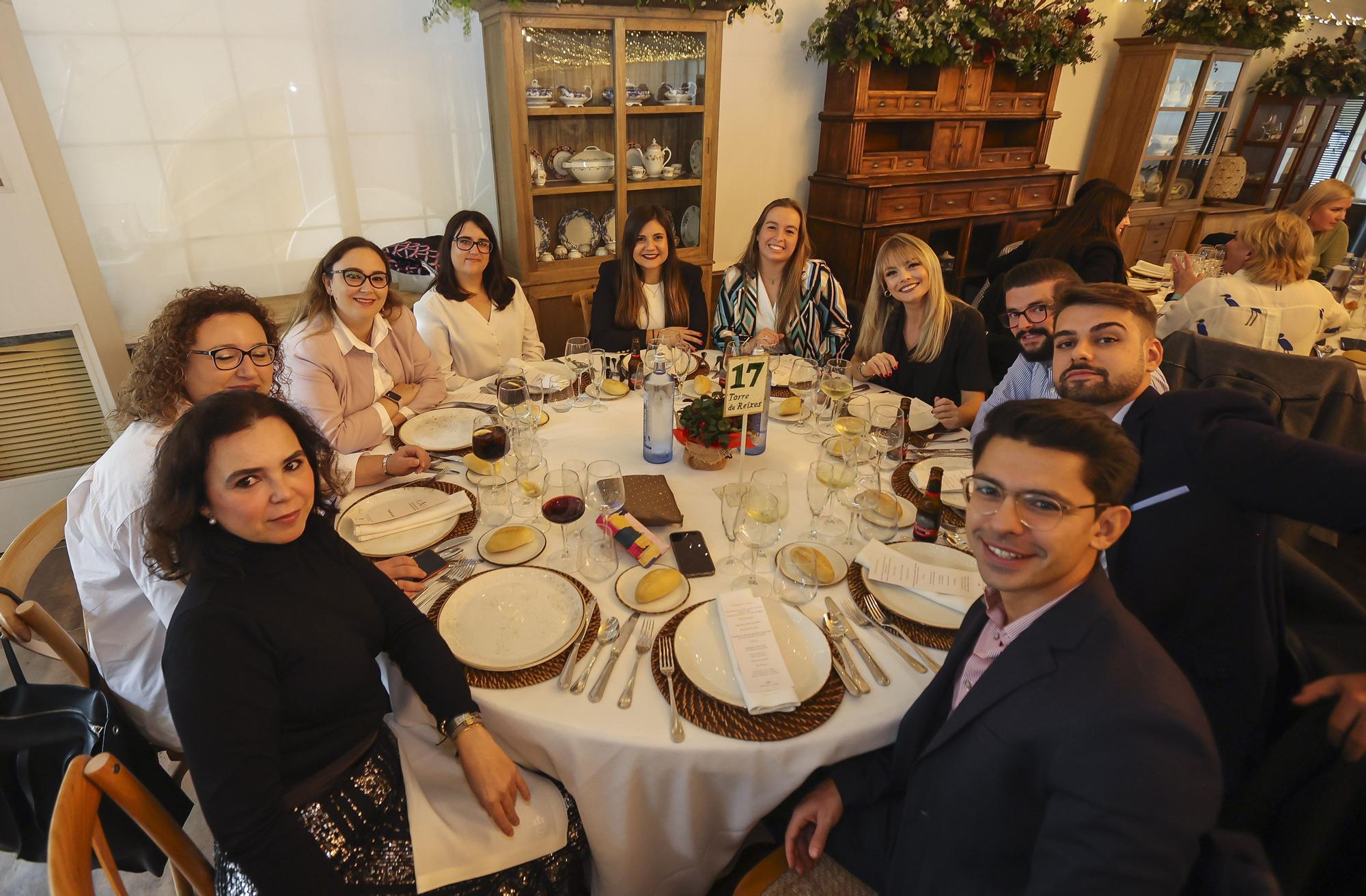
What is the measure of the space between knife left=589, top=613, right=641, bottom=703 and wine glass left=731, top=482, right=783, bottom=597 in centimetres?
23

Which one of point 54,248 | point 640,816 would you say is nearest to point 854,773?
point 640,816

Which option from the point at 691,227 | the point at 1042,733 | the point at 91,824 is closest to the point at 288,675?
the point at 91,824

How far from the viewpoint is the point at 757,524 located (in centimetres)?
143

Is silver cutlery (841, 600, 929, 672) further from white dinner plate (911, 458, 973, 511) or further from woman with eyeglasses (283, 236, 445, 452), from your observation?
woman with eyeglasses (283, 236, 445, 452)

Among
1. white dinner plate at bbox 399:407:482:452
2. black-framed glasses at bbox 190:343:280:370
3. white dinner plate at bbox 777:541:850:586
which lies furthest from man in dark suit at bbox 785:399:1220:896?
black-framed glasses at bbox 190:343:280:370

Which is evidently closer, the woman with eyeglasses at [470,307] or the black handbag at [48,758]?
the black handbag at [48,758]

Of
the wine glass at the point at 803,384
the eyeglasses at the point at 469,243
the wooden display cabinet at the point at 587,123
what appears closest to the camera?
the wine glass at the point at 803,384

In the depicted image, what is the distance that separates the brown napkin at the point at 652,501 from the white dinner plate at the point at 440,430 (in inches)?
22.6

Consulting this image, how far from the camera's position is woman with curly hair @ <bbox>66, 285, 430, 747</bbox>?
1322 millimetres

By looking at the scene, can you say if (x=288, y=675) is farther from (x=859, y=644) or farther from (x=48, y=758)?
(x=859, y=644)

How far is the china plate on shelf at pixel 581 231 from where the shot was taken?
→ 3.87m

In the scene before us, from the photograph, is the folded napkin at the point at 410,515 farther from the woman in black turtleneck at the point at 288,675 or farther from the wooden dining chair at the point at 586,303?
the wooden dining chair at the point at 586,303

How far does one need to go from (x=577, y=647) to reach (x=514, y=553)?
1.13 feet

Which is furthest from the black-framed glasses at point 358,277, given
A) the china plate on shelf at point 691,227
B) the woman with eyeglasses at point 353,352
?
the china plate on shelf at point 691,227
